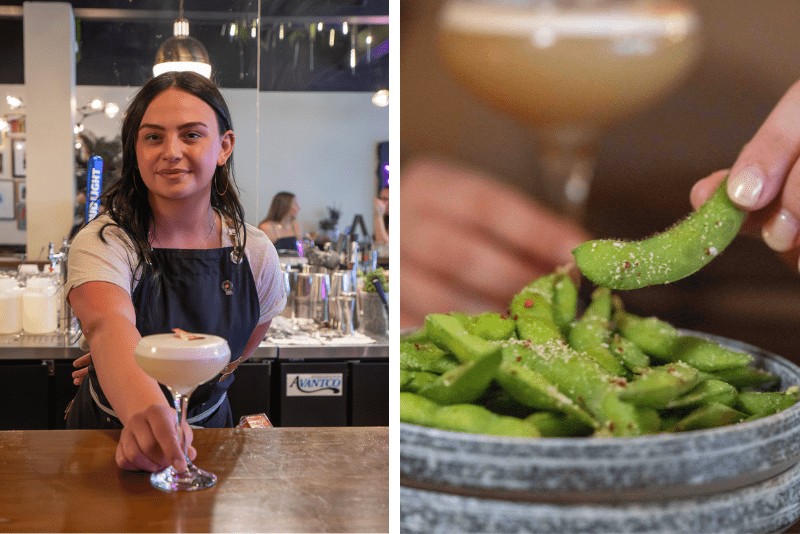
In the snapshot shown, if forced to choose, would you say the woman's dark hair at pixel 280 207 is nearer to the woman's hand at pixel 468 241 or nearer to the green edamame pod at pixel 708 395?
the woman's hand at pixel 468 241

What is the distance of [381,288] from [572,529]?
1.75 m

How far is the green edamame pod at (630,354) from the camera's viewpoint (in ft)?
2.14

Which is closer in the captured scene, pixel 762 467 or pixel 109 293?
pixel 762 467

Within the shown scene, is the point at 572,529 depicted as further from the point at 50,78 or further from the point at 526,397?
the point at 50,78

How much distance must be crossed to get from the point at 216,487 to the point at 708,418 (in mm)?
659

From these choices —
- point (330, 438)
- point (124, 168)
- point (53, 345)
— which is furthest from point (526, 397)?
point (53, 345)

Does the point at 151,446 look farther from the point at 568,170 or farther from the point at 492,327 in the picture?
the point at 568,170

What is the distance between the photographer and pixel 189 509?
0.82 m

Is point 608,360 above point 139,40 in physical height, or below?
below

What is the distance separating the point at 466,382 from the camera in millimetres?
630

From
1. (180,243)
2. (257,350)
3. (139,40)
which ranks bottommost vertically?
(257,350)

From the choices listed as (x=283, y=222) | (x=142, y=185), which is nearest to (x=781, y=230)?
(x=142, y=185)

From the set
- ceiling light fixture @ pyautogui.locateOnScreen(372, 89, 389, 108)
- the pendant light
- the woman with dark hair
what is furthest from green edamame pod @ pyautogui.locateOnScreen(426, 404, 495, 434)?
ceiling light fixture @ pyautogui.locateOnScreen(372, 89, 389, 108)

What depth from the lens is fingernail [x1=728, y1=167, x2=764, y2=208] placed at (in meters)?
0.67
